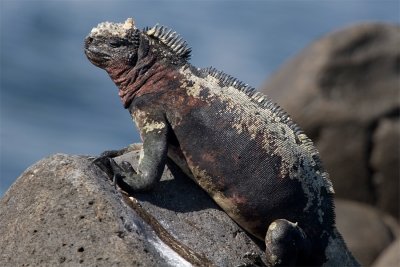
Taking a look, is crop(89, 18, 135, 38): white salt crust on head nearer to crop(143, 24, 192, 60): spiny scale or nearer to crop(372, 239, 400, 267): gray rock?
crop(143, 24, 192, 60): spiny scale

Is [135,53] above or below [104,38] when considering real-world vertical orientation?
below

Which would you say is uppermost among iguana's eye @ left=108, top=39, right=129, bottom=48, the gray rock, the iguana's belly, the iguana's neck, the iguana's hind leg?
iguana's eye @ left=108, top=39, right=129, bottom=48

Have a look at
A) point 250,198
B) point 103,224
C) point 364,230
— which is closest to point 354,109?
point 364,230

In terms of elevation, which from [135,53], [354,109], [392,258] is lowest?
[392,258]

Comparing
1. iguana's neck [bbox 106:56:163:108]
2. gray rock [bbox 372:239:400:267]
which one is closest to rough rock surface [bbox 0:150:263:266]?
iguana's neck [bbox 106:56:163:108]

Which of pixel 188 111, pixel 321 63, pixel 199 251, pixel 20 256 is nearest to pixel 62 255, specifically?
pixel 20 256

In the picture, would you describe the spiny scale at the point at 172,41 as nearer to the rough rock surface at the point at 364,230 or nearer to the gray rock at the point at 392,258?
the gray rock at the point at 392,258

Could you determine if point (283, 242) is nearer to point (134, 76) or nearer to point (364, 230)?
point (134, 76)
